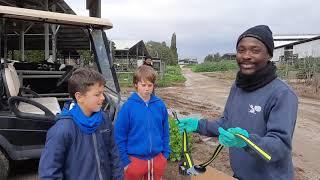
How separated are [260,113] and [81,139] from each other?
45.2 inches

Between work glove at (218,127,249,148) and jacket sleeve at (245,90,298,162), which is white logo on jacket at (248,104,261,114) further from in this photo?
work glove at (218,127,249,148)

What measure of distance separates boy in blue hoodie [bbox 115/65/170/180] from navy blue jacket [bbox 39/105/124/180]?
90 cm

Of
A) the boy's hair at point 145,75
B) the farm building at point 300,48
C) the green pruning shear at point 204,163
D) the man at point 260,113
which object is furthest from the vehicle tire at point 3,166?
the farm building at point 300,48

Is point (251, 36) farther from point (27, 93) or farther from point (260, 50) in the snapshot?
point (27, 93)

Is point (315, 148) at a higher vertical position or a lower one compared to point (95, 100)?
lower

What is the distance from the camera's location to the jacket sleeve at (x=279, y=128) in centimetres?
231

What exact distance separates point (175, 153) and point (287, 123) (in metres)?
4.13

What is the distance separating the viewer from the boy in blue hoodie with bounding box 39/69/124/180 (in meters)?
2.82

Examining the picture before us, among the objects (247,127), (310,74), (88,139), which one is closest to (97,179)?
(88,139)

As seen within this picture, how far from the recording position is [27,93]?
698cm

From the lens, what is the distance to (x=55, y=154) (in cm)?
280

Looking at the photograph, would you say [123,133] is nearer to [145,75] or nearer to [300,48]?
[145,75]

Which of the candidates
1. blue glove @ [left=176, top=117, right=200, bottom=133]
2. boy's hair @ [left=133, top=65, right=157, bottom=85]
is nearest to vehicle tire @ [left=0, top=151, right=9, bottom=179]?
boy's hair @ [left=133, top=65, right=157, bottom=85]

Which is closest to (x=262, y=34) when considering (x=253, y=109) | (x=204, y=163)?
(x=253, y=109)
